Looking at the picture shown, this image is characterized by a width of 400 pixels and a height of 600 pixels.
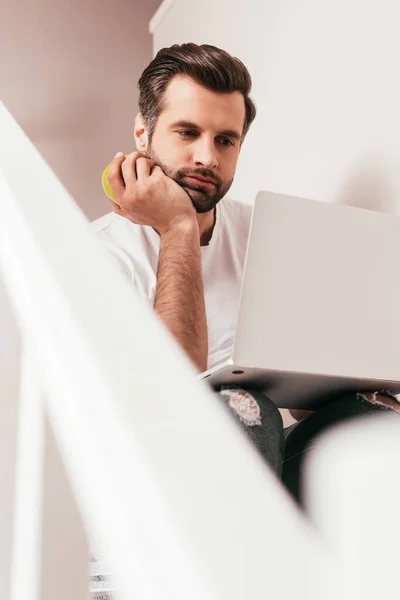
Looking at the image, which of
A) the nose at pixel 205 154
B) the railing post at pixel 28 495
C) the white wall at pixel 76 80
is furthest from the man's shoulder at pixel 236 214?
the railing post at pixel 28 495

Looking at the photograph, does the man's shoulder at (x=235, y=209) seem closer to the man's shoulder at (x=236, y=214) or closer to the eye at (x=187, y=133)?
the man's shoulder at (x=236, y=214)

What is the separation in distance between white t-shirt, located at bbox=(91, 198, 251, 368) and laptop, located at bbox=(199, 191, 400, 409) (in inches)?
13.7

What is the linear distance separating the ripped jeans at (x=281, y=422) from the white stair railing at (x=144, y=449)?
23.9 inches

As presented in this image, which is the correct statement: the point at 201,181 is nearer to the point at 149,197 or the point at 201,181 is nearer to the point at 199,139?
the point at 199,139

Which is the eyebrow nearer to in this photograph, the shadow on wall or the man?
the man

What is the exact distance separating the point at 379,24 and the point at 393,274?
0.66 meters

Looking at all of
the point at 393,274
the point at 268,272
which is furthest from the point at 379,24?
the point at 268,272

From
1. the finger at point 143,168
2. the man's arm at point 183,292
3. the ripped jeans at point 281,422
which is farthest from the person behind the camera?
the finger at point 143,168

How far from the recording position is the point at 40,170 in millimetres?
347

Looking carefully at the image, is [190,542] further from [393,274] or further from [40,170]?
[393,274]

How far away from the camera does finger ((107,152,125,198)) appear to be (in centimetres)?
142

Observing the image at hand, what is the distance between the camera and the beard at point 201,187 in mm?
1525

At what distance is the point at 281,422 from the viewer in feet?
3.15

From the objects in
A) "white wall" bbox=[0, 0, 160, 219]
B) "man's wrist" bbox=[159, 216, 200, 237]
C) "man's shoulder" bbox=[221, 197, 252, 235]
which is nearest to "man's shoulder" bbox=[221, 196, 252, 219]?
"man's shoulder" bbox=[221, 197, 252, 235]
